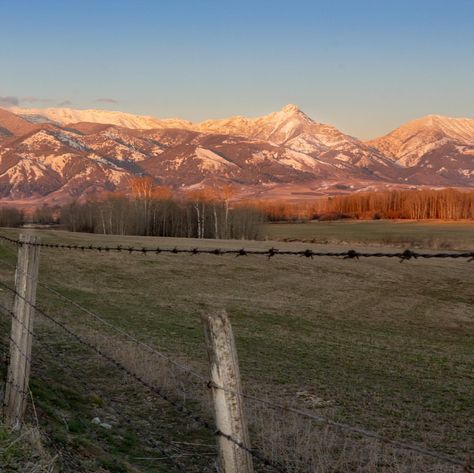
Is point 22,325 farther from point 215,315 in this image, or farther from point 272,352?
point 272,352

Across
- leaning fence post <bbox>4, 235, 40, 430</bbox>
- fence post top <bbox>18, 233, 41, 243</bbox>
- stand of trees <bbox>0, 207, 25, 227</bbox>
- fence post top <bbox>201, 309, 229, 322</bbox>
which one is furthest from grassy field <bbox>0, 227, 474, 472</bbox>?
stand of trees <bbox>0, 207, 25, 227</bbox>

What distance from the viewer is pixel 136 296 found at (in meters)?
33.9

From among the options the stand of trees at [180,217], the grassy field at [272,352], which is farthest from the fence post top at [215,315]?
the stand of trees at [180,217]

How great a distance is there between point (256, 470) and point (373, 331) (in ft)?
71.5

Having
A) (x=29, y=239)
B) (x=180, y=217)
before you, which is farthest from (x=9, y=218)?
(x=29, y=239)

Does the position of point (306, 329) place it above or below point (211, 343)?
below

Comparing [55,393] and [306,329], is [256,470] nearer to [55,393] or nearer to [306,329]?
[55,393]

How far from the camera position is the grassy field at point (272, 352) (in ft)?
33.3

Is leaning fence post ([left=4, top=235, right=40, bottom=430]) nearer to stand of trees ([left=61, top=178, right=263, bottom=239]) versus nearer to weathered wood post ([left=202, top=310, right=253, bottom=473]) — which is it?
weathered wood post ([left=202, top=310, right=253, bottom=473])

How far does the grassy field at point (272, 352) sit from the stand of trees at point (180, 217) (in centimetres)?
6405

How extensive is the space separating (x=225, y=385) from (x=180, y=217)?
11648cm

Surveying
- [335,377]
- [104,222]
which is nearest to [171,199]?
[104,222]

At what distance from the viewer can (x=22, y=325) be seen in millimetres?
7102

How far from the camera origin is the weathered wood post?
4387 millimetres
